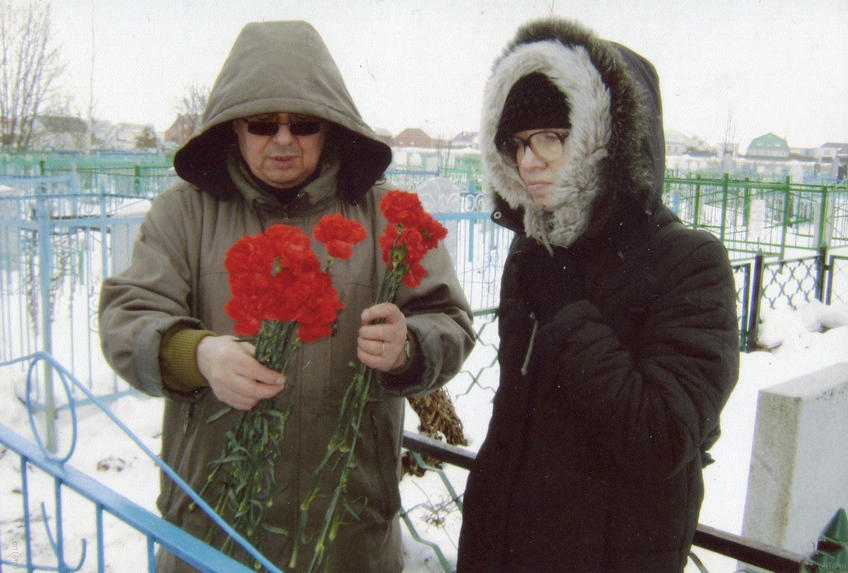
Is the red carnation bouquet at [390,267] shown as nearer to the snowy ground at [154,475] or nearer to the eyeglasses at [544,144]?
the eyeglasses at [544,144]

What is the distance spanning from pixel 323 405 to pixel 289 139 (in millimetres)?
573

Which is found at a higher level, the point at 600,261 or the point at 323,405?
the point at 600,261

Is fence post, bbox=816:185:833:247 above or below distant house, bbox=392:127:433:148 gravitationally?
below

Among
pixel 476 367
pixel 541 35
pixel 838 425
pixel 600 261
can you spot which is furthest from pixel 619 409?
pixel 476 367

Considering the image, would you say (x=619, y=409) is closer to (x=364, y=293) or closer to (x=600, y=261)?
(x=600, y=261)

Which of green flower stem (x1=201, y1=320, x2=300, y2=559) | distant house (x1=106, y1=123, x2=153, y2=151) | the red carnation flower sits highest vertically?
distant house (x1=106, y1=123, x2=153, y2=151)

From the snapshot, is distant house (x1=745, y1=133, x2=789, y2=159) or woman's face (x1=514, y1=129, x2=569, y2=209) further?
distant house (x1=745, y1=133, x2=789, y2=159)

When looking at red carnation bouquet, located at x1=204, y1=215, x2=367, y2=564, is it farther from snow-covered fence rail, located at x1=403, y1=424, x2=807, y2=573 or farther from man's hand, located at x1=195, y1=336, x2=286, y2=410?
snow-covered fence rail, located at x1=403, y1=424, x2=807, y2=573

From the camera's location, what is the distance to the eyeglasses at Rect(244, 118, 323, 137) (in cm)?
151

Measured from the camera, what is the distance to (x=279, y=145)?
1505 mm

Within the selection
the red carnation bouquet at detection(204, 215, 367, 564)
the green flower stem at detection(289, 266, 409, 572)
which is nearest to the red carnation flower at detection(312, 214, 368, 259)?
the red carnation bouquet at detection(204, 215, 367, 564)

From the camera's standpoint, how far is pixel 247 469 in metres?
1.15

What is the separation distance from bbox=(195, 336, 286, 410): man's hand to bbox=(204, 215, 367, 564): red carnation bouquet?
0.08ft

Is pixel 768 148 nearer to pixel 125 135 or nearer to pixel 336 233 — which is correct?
pixel 125 135
